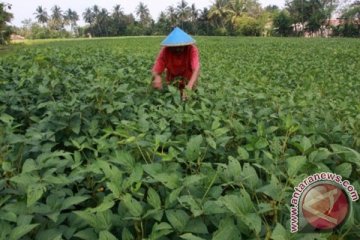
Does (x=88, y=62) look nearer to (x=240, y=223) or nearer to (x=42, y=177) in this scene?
(x=42, y=177)

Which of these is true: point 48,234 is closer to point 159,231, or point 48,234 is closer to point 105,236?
point 105,236

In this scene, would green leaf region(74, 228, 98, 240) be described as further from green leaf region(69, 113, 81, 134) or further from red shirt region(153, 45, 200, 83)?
red shirt region(153, 45, 200, 83)

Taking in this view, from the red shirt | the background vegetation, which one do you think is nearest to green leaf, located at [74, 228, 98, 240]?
the background vegetation

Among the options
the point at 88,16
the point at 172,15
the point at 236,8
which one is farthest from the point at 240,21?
the point at 88,16

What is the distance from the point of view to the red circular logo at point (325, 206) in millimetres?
1283

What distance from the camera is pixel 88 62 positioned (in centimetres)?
686

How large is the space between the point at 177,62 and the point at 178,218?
3667 millimetres

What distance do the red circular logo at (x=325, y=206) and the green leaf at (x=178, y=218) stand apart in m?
0.41

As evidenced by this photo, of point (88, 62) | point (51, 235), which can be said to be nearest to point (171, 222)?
point (51, 235)

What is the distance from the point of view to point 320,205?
129 cm

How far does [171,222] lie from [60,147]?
150cm

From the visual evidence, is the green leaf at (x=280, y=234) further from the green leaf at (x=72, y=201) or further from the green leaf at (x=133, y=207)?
the green leaf at (x=72, y=201)

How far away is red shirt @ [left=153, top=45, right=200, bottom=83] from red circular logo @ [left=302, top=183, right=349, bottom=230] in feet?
11.6

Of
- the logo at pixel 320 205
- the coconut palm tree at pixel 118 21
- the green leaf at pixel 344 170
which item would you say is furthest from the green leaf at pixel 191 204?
the coconut palm tree at pixel 118 21
